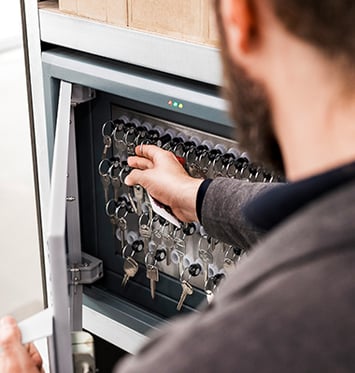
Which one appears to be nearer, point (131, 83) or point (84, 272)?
point (131, 83)

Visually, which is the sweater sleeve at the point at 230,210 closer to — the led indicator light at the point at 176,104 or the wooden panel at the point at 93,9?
the led indicator light at the point at 176,104

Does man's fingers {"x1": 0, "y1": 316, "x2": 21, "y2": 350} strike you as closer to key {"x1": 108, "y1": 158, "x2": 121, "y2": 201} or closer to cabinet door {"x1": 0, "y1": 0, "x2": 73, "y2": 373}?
cabinet door {"x1": 0, "y1": 0, "x2": 73, "y2": 373}

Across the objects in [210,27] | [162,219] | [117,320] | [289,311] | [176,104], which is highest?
[210,27]

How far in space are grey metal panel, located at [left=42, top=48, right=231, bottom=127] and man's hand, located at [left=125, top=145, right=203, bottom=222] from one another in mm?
105

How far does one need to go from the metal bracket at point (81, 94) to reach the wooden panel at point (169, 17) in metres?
0.22

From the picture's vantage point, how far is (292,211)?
687 mm

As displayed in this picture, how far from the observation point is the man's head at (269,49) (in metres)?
0.61

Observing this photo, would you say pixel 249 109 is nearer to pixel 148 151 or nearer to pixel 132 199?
pixel 148 151

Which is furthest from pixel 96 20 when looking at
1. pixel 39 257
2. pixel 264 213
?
pixel 264 213

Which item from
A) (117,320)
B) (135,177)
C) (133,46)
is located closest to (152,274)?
(117,320)

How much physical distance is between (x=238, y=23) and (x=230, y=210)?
66 centimetres

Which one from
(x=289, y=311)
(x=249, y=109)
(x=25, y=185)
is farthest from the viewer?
(x=25, y=185)

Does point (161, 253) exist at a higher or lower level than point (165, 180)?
lower

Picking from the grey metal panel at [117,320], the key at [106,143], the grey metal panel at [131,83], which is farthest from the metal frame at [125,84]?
the grey metal panel at [117,320]
